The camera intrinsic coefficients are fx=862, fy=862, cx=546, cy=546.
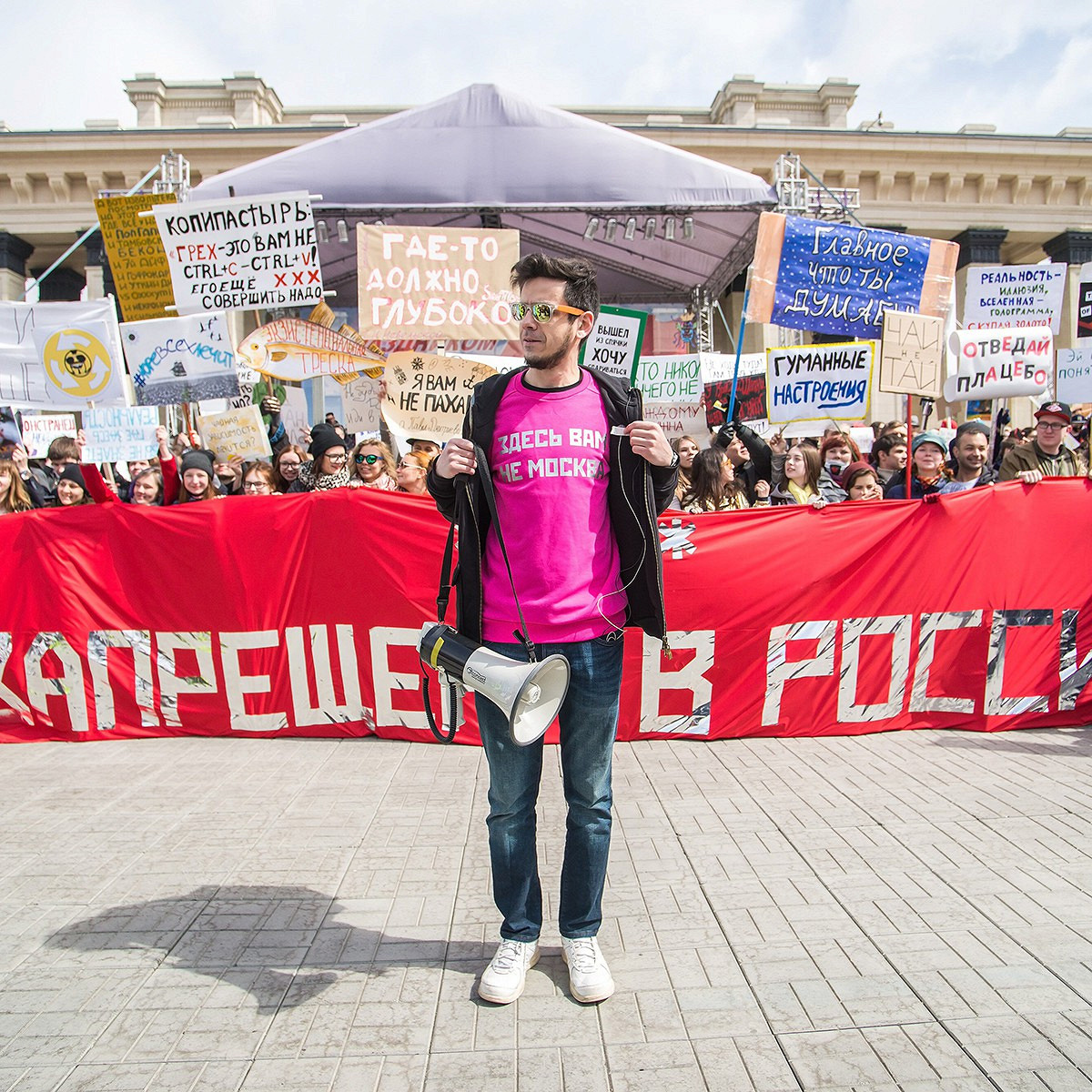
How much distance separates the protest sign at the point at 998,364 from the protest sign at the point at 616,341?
8.24 feet

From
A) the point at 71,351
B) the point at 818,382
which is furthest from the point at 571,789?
the point at 71,351

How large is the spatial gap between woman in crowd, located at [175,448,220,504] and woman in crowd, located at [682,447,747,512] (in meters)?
3.15

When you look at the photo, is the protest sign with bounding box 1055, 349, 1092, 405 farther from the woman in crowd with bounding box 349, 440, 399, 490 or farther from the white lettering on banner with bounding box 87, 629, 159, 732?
the white lettering on banner with bounding box 87, 629, 159, 732

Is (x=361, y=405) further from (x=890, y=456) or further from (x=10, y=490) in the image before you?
(x=890, y=456)

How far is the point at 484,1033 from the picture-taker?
2242mm

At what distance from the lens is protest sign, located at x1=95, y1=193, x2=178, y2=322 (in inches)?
287

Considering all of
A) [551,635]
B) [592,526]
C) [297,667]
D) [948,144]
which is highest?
[948,144]

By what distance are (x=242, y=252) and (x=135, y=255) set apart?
117 cm

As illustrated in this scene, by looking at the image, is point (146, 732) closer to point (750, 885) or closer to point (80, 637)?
point (80, 637)

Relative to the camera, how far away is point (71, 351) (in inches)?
266

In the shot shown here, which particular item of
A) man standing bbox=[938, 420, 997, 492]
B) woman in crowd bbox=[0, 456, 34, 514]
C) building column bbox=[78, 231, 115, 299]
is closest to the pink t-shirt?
man standing bbox=[938, 420, 997, 492]

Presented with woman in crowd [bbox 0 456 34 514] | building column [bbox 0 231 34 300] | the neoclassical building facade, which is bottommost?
woman in crowd [bbox 0 456 34 514]

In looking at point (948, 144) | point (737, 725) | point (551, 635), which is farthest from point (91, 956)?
point (948, 144)

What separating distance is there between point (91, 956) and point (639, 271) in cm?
1241
